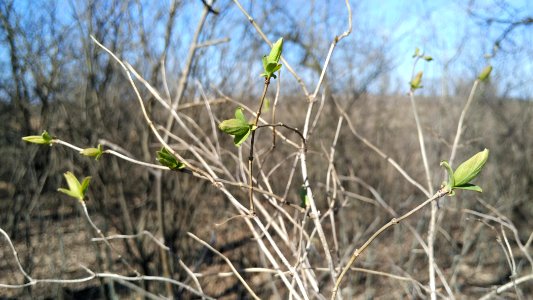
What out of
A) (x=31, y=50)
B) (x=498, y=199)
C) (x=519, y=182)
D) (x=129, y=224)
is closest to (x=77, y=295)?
(x=129, y=224)

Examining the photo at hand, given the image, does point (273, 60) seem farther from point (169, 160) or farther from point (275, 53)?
point (169, 160)

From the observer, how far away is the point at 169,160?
30.3 inches

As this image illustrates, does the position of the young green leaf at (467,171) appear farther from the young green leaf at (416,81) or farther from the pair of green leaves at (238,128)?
the young green leaf at (416,81)

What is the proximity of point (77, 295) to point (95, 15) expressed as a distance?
9.16ft

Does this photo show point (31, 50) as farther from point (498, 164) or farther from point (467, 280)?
point (498, 164)

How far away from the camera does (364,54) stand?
17.3 feet

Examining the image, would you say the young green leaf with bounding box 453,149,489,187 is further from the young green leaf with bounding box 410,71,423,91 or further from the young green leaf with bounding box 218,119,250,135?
the young green leaf with bounding box 410,71,423,91

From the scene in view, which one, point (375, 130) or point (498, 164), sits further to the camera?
point (375, 130)

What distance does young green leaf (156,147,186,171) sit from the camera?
29.7 inches

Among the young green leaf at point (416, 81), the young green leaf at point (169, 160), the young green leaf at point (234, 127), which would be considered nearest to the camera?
the young green leaf at point (234, 127)

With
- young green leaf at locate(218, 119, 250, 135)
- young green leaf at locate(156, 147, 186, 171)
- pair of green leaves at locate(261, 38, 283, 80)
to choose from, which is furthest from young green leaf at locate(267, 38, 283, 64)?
young green leaf at locate(156, 147, 186, 171)

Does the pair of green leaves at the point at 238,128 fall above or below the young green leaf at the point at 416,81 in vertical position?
below

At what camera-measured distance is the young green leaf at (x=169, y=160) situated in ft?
2.48

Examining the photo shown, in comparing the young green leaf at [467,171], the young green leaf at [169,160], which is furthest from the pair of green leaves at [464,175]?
the young green leaf at [169,160]
